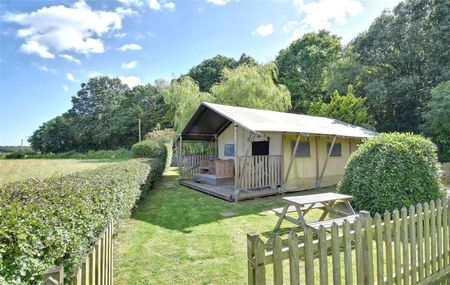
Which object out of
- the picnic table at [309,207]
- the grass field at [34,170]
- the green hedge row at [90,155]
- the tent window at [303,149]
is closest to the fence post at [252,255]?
the picnic table at [309,207]

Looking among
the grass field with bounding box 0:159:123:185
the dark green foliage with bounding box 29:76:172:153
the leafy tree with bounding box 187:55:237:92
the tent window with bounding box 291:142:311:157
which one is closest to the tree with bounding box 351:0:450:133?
the tent window with bounding box 291:142:311:157

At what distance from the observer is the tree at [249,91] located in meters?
19.8

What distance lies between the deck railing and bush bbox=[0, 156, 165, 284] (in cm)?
576

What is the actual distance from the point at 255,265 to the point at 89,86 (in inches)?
2333

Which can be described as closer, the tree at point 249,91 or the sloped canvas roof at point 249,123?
the sloped canvas roof at point 249,123

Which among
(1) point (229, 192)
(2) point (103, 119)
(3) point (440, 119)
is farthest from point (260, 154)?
(2) point (103, 119)

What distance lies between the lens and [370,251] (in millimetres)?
2945

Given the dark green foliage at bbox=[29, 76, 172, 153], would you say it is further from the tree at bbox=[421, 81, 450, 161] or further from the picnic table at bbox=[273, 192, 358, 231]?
the picnic table at bbox=[273, 192, 358, 231]

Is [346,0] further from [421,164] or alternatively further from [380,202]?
[380,202]

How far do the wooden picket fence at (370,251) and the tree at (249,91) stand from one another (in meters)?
16.4

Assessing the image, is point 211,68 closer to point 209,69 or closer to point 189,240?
point 209,69

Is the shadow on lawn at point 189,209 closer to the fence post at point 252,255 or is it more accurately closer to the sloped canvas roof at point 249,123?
the sloped canvas roof at point 249,123

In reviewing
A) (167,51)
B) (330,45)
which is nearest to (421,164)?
(167,51)

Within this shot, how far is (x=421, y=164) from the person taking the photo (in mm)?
6457
